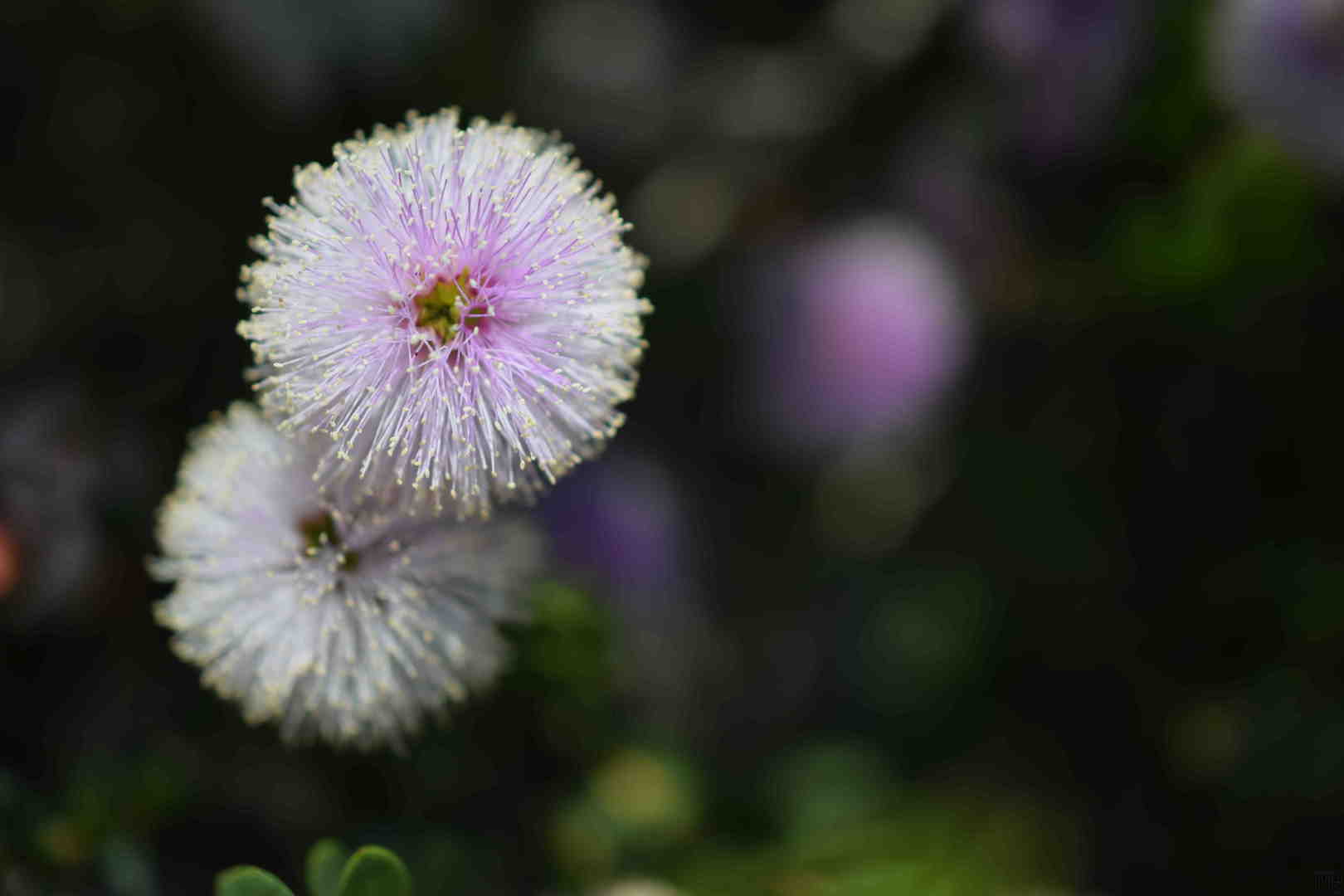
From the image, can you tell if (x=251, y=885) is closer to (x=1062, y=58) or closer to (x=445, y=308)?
(x=445, y=308)

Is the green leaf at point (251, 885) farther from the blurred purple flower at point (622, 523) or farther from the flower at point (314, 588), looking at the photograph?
the blurred purple flower at point (622, 523)

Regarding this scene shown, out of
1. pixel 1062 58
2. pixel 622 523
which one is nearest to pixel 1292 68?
pixel 1062 58

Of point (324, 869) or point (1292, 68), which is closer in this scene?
point (324, 869)

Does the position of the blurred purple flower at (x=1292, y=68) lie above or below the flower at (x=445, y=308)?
above

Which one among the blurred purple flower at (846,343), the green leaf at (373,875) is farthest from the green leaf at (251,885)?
the blurred purple flower at (846,343)

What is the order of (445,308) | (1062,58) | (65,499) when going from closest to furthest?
(445,308) → (65,499) → (1062,58)

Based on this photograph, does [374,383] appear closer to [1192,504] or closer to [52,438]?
[52,438]

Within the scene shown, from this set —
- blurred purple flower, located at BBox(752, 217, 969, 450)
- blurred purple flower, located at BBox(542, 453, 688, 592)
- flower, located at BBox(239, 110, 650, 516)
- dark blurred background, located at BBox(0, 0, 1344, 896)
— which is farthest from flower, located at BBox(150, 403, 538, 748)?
blurred purple flower, located at BBox(752, 217, 969, 450)

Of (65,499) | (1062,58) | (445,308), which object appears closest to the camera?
(445,308)
